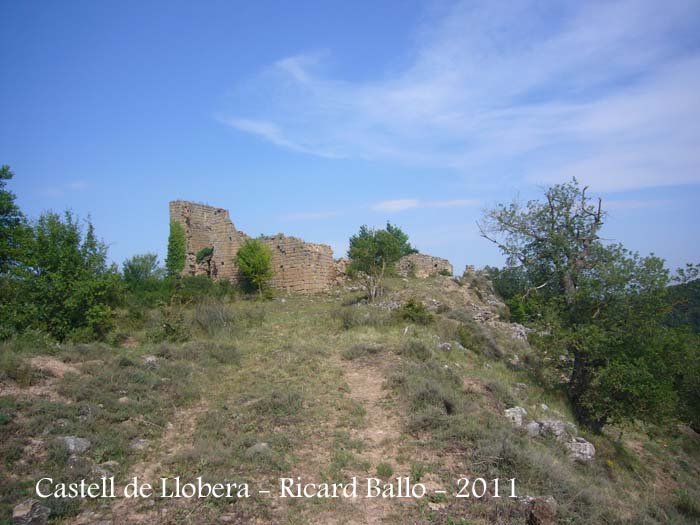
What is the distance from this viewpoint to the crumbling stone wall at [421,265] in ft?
90.6

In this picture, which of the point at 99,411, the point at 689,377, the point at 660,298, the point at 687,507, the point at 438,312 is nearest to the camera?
the point at 99,411

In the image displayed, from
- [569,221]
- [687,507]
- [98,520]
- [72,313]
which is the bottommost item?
[687,507]

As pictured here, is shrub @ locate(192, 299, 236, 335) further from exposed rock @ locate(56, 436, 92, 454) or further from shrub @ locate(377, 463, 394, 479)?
shrub @ locate(377, 463, 394, 479)

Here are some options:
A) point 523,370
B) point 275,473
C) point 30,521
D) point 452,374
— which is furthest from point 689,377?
point 30,521

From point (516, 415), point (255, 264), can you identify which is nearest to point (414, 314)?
point (516, 415)

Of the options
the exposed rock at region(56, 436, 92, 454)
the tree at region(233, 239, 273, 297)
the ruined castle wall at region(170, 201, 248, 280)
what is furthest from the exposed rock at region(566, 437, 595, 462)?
the ruined castle wall at region(170, 201, 248, 280)

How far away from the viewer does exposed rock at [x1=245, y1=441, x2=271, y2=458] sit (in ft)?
20.7

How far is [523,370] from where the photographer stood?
1288cm

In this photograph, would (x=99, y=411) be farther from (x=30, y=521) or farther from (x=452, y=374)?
(x=452, y=374)

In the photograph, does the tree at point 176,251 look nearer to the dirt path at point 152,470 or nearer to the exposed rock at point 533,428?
the dirt path at point 152,470

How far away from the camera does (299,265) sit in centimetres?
2269

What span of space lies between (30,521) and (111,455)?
4.76 feet

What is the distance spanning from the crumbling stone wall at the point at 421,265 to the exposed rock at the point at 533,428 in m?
18.8

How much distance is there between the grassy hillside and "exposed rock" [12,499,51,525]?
9 centimetres
